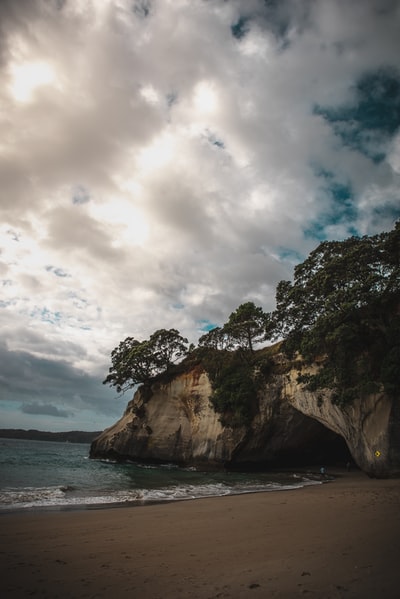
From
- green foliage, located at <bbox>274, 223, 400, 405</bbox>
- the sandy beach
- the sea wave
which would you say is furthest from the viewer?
green foliage, located at <bbox>274, 223, 400, 405</bbox>

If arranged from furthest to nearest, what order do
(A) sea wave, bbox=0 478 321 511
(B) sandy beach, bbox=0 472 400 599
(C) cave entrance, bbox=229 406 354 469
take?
1. (C) cave entrance, bbox=229 406 354 469
2. (A) sea wave, bbox=0 478 321 511
3. (B) sandy beach, bbox=0 472 400 599

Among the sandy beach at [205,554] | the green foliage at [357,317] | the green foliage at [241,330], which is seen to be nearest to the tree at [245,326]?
the green foliage at [241,330]

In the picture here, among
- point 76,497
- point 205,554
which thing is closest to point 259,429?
point 76,497

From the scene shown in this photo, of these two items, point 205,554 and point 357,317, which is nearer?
point 205,554

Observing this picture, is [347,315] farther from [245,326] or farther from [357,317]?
[245,326]

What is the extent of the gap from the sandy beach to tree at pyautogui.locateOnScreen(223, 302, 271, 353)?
77.7 feet

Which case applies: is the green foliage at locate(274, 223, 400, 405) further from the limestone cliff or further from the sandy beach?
the sandy beach

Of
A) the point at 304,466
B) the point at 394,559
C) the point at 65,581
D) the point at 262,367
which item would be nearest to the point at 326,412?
the point at 262,367

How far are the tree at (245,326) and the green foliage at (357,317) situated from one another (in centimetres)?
1241

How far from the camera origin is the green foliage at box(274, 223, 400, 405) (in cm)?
1675

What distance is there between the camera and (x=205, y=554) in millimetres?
5480

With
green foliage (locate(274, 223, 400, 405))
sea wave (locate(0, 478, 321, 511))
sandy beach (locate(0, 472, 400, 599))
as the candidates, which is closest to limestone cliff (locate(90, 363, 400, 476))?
green foliage (locate(274, 223, 400, 405))

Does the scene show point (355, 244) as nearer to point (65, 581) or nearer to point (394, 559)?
point (394, 559)

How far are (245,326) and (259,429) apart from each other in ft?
32.5
